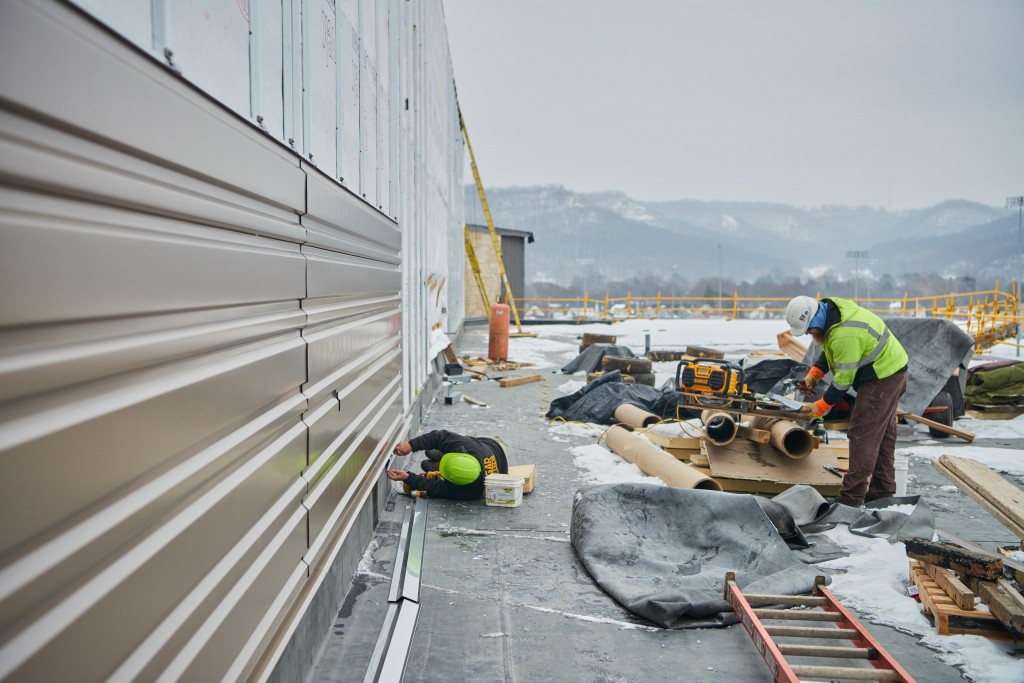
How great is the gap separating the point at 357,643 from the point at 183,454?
6.67 ft

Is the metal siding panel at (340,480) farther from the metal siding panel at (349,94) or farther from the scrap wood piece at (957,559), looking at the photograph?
the scrap wood piece at (957,559)

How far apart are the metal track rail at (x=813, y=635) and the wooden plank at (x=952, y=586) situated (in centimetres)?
55

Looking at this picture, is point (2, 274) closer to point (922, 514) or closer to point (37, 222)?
point (37, 222)

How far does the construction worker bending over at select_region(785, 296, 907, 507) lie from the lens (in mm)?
5832

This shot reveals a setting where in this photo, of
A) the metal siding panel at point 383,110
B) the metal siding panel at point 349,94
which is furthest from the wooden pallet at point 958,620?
the metal siding panel at point 383,110

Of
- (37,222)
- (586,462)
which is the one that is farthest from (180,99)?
(586,462)

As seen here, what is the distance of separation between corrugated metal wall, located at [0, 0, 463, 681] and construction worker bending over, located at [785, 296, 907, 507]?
432 centimetres

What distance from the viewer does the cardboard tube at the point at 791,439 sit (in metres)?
6.19

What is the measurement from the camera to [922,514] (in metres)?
5.12

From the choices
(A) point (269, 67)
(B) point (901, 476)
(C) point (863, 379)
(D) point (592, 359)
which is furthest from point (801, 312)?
(D) point (592, 359)

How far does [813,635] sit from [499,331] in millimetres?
12645

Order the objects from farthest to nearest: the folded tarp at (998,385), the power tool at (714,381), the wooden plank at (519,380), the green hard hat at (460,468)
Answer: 1. the wooden plank at (519,380)
2. the folded tarp at (998,385)
3. the power tool at (714,381)
4. the green hard hat at (460,468)

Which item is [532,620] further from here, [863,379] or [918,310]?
[918,310]

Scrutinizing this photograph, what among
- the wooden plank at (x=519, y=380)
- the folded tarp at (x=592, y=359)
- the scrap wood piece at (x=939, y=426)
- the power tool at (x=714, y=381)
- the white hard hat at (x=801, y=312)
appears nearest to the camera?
the white hard hat at (x=801, y=312)
